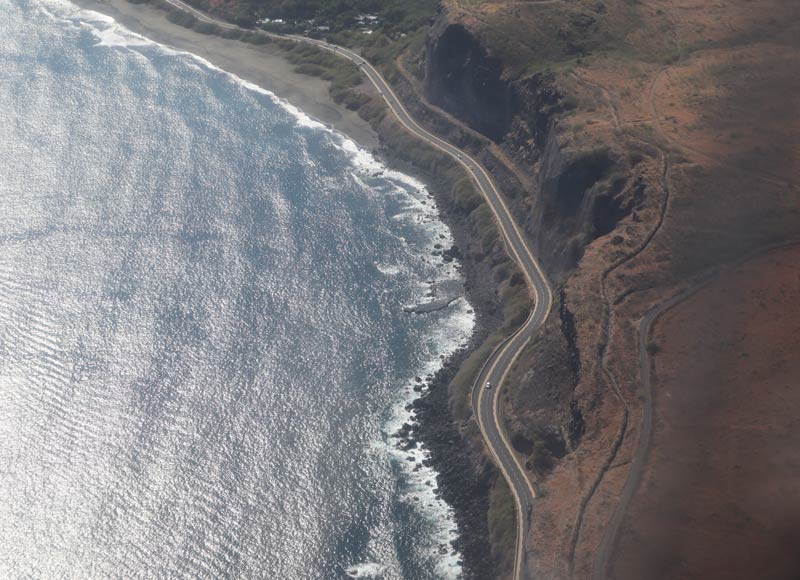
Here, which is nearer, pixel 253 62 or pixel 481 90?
pixel 481 90

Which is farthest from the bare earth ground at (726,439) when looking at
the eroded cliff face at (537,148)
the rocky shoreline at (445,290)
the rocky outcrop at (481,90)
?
the rocky outcrop at (481,90)

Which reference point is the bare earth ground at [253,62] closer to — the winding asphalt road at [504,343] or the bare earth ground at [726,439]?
the winding asphalt road at [504,343]

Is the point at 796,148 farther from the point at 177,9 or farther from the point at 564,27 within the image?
the point at 177,9

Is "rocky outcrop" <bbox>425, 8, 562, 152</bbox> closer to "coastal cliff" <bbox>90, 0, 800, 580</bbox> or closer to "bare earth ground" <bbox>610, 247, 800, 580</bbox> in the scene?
"coastal cliff" <bbox>90, 0, 800, 580</bbox>

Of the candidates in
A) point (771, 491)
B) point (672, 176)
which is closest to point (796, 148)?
point (672, 176)

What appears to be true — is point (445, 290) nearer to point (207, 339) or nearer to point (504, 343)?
point (504, 343)

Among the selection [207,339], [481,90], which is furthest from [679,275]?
[481,90]
